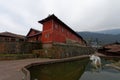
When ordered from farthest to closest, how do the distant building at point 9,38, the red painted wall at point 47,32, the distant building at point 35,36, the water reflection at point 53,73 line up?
the distant building at point 35,36
the red painted wall at point 47,32
the distant building at point 9,38
the water reflection at point 53,73

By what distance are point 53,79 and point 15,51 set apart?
50.1 feet

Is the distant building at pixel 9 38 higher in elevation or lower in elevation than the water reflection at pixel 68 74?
higher

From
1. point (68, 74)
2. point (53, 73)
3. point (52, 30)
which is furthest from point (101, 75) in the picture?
point (52, 30)

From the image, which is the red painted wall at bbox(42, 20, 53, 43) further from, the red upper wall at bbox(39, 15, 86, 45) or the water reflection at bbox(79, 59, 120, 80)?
the water reflection at bbox(79, 59, 120, 80)

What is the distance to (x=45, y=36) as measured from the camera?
29750 mm

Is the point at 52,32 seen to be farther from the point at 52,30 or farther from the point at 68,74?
the point at 68,74

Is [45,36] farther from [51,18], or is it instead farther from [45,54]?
[45,54]

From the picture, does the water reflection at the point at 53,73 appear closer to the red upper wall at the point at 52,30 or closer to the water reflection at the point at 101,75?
the water reflection at the point at 101,75

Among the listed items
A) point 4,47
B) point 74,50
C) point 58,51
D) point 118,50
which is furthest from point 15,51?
point 118,50

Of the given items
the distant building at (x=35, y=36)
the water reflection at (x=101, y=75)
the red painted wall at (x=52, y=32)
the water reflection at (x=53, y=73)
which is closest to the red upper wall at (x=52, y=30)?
the red painted wall at (x=52, y=32)

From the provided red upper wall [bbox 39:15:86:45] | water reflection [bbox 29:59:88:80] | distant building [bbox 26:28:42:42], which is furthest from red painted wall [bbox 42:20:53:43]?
water reflection [bbox 29:59:88:80]

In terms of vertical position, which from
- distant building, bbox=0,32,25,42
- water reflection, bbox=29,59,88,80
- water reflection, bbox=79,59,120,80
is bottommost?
water reflection, bbox=79,59,120,80

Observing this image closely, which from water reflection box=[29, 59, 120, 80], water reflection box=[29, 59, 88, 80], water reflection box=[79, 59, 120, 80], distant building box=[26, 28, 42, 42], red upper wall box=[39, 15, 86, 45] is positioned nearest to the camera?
water reflection box=[29, 59, 88, 80]

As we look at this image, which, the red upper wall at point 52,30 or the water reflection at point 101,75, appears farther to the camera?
the red upper wall at point 52,30
